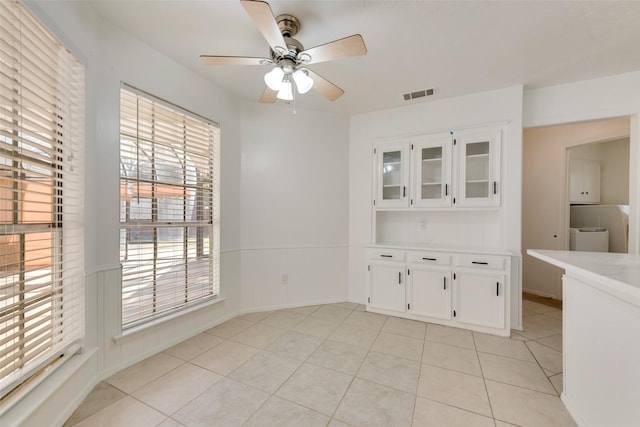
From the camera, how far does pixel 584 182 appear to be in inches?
168

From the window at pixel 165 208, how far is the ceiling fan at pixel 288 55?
0.91 meters

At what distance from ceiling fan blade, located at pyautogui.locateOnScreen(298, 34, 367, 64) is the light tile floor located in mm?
2280

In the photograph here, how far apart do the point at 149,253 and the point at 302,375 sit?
1.67 meters

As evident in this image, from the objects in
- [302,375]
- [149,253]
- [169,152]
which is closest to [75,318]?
[149,253]

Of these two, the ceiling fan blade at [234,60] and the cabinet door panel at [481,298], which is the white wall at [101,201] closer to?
the ceiling fan blade at [234,60]

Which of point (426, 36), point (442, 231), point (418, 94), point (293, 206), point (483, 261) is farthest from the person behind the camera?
point (293, 206)

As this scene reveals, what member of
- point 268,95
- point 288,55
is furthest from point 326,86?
point 268,95

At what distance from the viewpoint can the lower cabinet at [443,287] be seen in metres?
2.64

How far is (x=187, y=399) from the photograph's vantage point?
1.70 m

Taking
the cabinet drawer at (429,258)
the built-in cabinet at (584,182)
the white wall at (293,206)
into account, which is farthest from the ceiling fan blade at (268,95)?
the built-in cabinet at (584,182)

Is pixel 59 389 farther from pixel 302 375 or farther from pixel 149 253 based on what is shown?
pixel 302 375

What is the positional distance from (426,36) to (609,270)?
193cm

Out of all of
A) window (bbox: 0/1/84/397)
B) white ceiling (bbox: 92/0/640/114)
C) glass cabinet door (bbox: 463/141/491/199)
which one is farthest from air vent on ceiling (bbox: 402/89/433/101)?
window (bbox: 0/1/84/397)

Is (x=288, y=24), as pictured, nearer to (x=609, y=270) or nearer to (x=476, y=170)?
(x=609, y=270)
